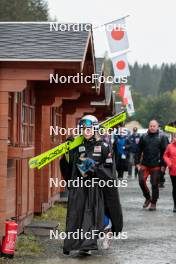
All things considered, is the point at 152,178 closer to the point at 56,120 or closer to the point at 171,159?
the point at 171,159

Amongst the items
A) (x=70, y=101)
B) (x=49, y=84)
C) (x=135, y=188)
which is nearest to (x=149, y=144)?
(x=70, y=101)

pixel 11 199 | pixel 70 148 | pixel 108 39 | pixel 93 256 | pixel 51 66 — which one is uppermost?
pixel 108 39

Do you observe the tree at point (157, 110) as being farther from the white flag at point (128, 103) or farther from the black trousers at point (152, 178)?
the black trousers at point (152, 178)

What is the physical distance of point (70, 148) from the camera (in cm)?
927

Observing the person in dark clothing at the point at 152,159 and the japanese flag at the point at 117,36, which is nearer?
the person in dark clothing at the point at 152,159

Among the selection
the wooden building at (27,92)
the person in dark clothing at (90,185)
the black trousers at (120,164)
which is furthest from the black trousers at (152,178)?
the black trousers at (120,164)

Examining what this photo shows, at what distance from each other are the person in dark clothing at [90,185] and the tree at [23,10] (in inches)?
2275

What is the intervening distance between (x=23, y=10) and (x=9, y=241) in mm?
63576

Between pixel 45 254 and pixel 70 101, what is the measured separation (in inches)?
319

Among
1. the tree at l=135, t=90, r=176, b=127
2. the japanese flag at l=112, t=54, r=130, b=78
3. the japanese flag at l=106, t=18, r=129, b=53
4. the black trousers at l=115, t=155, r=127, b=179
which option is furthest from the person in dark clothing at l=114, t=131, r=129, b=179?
the tree at l=135, t=90, r=176, b=127

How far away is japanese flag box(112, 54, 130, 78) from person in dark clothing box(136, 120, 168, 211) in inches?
247

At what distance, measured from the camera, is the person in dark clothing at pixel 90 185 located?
9.07 metres

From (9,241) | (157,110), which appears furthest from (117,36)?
(157,110)

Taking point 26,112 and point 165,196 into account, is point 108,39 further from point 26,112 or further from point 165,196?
point 26,112
